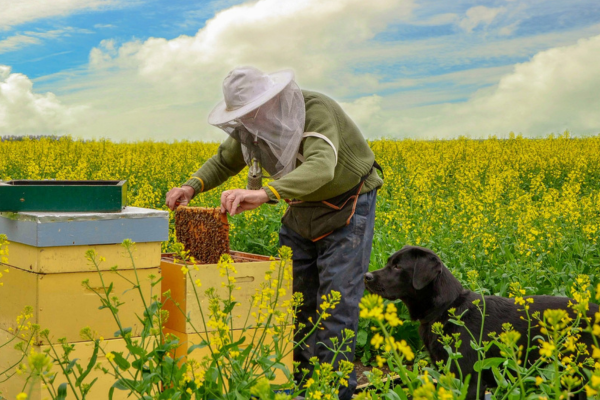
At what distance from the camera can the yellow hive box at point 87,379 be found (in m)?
2.81

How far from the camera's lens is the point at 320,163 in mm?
2934

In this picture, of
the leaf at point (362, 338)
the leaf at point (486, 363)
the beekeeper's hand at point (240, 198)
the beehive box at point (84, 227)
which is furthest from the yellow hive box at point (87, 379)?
the leaf at point (362, 338)

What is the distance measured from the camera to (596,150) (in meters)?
14.9

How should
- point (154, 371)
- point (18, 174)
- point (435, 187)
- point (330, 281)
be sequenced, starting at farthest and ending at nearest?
point (18, 174), point (435, 187), point (330, 281), point (154, 371)

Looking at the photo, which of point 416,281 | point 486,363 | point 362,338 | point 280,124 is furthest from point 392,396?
point 362,338

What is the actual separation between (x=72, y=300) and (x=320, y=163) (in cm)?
131

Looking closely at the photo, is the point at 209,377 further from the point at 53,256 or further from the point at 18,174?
the point at 18,174

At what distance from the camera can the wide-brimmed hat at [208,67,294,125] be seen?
300cm

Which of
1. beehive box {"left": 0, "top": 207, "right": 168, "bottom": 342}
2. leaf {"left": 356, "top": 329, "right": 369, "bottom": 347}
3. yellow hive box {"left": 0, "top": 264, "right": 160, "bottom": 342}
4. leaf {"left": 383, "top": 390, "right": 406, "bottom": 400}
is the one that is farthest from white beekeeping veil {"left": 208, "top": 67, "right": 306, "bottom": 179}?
leaf {"left": 356, "top": 329, "right": 369, "bottom": 347}

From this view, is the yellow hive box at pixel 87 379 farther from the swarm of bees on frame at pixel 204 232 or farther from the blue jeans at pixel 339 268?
the blue jeans at pixel 339 268

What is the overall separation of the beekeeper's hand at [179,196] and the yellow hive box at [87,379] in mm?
910

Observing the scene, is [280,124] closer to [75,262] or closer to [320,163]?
[320,163]

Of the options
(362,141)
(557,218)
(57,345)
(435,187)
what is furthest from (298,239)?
(435,187)

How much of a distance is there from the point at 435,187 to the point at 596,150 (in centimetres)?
776
